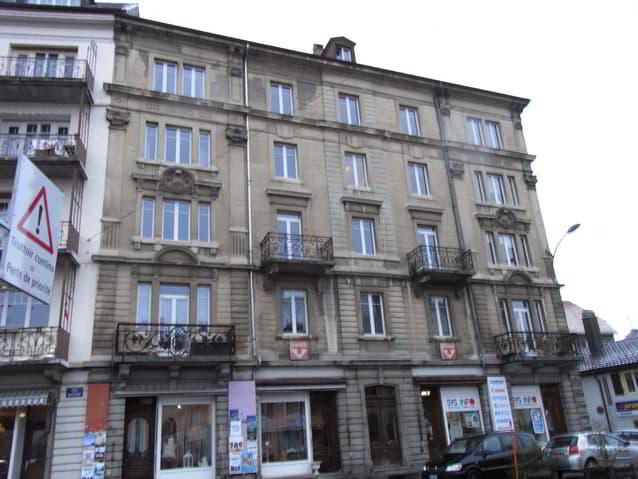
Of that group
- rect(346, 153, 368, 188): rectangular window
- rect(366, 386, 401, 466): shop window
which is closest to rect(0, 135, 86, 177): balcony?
rect(346, 153, 368, 188): rectangular window

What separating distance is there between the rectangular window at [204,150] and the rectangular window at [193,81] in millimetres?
1822

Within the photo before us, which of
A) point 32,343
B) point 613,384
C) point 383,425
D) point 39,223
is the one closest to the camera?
point 39,223

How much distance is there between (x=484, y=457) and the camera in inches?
641

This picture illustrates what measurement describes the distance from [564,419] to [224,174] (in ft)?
60.1

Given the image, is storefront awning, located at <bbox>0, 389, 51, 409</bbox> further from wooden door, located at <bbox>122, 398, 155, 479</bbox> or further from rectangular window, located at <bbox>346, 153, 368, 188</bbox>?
rectangular window, located at <bbox>346, 153, 368, 188</bbox>

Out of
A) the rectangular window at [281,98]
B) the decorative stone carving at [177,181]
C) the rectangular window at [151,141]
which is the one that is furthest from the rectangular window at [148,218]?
the rectangular window at [281,98]

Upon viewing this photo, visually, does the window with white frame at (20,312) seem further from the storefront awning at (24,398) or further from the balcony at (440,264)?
the balcony at (440,264)

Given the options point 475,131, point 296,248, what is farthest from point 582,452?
point 475,131

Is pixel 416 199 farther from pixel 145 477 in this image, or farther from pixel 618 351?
pixel 618 351

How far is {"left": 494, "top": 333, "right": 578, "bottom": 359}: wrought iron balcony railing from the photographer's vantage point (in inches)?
901

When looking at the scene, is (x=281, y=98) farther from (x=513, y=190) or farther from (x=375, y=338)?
(x=513, y=190)

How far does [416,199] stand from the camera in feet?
81.8

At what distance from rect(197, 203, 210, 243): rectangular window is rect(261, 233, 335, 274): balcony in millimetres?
2187

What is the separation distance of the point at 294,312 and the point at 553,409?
41.8 feet
